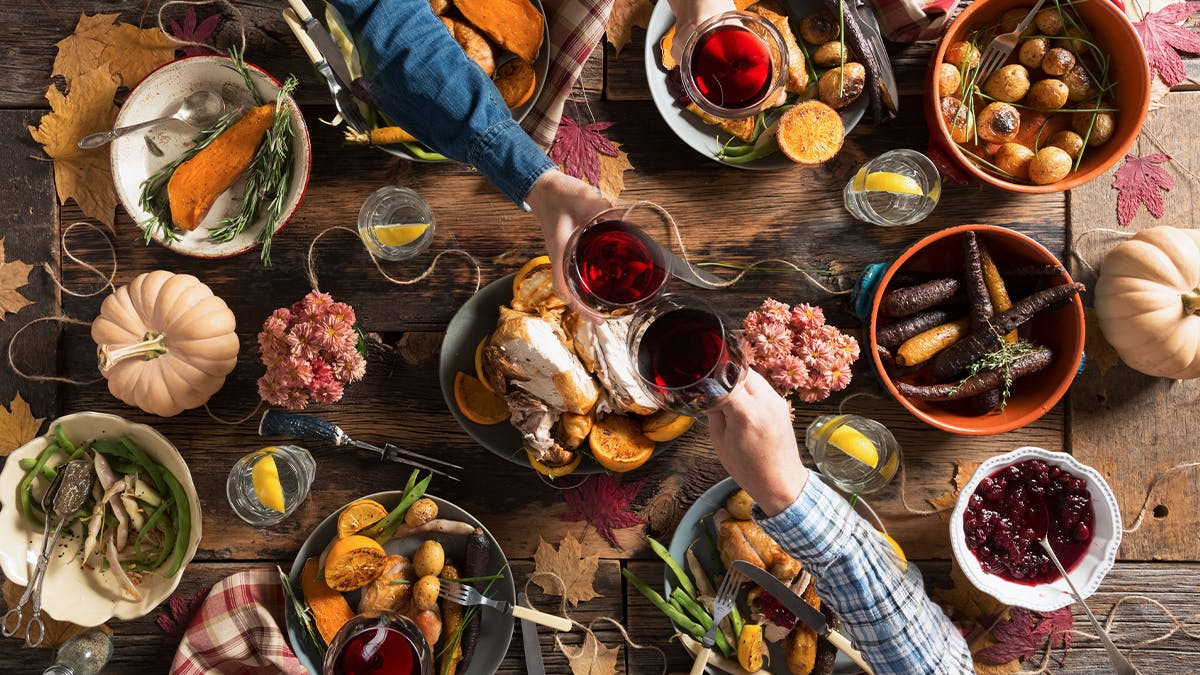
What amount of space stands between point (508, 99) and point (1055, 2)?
1314 millimetres

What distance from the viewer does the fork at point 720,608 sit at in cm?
192

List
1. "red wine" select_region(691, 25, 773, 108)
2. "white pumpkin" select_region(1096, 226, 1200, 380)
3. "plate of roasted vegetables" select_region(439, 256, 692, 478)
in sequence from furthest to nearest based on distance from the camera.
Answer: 1. "white pumpkin" select_region(1096, 226, 1200, 380)
2. "plate of roasted vegetables" select_region(439, 256, 692, 478)
3. "red wine" select_region(691, 25, 773, 108)

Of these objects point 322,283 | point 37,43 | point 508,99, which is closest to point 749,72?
point 508,99

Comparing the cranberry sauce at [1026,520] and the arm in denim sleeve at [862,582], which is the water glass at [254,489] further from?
the cranberry sauce at [1026,520]

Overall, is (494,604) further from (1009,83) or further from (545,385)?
(1009,83)

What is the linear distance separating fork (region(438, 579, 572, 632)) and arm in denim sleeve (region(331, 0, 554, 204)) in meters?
0.94

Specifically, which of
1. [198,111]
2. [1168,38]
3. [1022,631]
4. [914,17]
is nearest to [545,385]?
[198,111]

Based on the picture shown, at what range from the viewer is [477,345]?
196 centimetres

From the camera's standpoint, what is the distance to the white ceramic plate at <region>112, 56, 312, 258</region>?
6.37 feet

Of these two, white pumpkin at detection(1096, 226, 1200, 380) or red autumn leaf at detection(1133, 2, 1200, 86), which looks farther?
red autumn leaf at detection(1133, 2, 1200, 86)

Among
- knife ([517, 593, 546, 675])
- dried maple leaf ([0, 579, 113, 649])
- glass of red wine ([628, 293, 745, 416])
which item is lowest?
dried maple leaf ([0, 579, 113, 649])

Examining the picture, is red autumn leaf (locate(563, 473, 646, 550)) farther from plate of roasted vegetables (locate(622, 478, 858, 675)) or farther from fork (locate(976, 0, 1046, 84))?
fork (locate(976, 0, 1046, 84))

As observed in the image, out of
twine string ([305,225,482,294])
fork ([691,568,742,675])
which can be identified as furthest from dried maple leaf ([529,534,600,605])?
twine string ([305,225,482,294])

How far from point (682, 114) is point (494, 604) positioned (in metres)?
1.25
